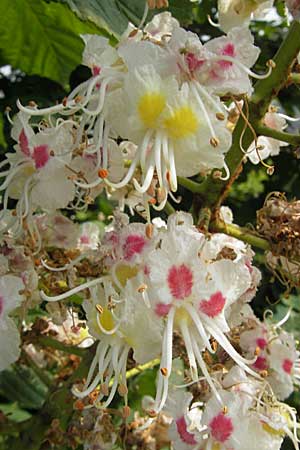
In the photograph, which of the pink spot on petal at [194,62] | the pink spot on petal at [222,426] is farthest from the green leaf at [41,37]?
the pink spot on petal at [222,426]

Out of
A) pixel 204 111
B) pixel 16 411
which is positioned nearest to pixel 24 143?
pixel 204 111

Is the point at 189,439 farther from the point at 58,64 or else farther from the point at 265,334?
the point at 58,64

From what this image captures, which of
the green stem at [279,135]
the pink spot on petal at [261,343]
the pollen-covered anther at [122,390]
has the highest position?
the green stem at [279,135]

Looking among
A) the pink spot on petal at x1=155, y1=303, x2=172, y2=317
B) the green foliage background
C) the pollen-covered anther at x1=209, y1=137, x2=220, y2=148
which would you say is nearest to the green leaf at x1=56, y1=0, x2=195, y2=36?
the green foliage background

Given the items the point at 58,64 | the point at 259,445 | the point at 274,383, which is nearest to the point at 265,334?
the point at 274,383

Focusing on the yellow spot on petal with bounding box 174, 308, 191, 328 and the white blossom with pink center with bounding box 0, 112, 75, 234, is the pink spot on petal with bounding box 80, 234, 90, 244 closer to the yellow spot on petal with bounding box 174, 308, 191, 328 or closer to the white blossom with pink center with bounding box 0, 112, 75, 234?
the white blossom with pink center with bounding box 0, 112, 75, 234

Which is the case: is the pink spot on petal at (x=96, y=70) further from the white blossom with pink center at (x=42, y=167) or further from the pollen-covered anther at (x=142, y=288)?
the pollen-covered anther at (x=142, y=288)
